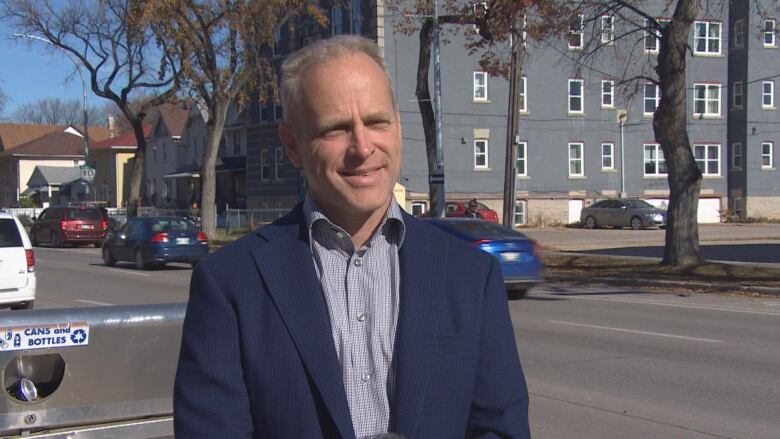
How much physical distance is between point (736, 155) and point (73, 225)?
115 ft

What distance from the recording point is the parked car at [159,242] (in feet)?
83.7

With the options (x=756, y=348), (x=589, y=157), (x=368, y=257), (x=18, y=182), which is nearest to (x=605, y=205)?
(x=589, y=157)

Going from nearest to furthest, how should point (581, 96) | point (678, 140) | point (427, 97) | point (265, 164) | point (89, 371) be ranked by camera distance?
1. point (89, 371)
2. point (678, 140)
3. point (427, 97)
4. point (581, 96)
5. point (265, 164)

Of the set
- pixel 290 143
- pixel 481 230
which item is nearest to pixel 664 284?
pixel 481 230

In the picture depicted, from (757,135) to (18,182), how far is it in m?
65.7

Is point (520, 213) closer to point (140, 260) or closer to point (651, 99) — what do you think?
point (651, 99)

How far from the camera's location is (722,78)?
5094cm

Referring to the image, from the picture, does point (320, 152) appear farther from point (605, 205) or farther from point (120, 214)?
point (120, 214)

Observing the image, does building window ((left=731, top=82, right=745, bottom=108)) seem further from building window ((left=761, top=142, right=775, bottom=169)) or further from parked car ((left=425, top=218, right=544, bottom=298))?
parked car ((left=425, top=218, right=544, bottom=298))

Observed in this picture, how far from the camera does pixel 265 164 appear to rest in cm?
5369

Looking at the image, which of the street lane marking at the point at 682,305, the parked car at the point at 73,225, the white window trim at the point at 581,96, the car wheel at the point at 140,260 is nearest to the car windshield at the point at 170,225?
the car wheel at the point at 140,260

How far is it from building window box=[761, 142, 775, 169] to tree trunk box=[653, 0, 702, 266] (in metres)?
32.1

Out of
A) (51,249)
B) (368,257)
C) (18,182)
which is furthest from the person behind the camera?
(18,182)

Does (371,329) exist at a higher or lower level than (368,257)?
lower
